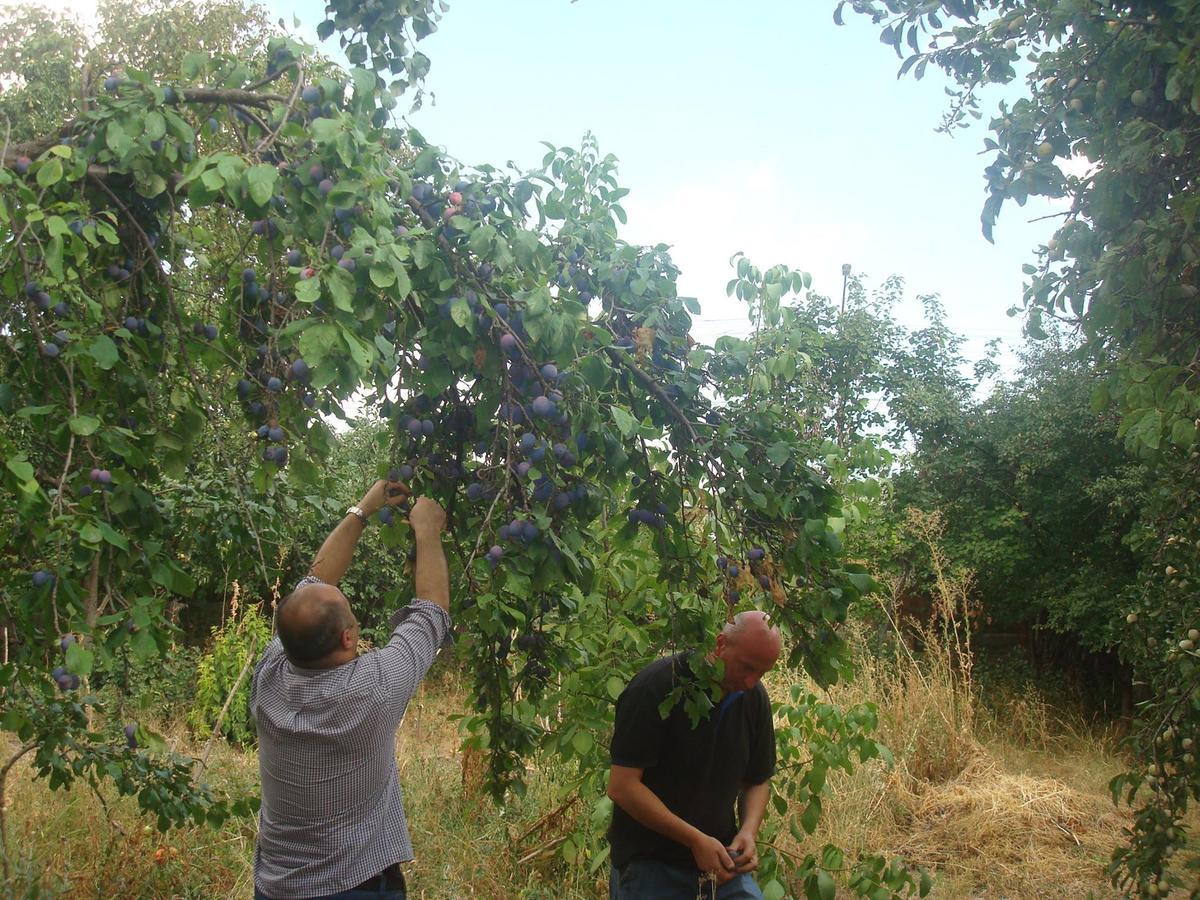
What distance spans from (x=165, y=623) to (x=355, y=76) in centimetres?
121

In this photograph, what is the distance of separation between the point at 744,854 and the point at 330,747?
1215 millimetres

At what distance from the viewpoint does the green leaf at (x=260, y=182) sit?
174cm

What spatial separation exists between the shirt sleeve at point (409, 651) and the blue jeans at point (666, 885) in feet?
3.00

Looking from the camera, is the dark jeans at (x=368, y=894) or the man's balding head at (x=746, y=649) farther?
the man's balding head at (x=746, y=649)

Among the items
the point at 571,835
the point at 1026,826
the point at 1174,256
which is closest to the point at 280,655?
the point at 571,835

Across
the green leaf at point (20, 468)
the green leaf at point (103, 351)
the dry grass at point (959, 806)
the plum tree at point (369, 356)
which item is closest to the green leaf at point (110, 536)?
the plum tree at point (369, 356)

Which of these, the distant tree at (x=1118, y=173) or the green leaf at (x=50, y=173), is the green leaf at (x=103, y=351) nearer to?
the green leaf at (x=50, y=173)

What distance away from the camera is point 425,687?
907cm

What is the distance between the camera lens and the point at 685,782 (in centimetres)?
271

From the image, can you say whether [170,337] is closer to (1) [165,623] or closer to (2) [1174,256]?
(1) [165,623]

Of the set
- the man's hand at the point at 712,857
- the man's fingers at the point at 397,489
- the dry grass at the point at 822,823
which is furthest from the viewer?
the dry grass at the point at 822,823

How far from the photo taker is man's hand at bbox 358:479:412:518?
2.28m

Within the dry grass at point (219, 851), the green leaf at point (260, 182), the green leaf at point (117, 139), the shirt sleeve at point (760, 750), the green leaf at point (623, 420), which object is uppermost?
the green leaf at point (117, 139)

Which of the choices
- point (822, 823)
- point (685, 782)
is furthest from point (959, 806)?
point (685, 782)
